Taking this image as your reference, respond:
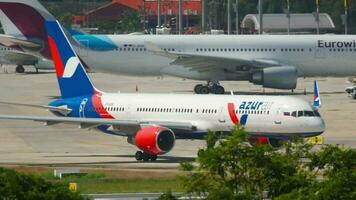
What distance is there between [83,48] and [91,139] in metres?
20.6

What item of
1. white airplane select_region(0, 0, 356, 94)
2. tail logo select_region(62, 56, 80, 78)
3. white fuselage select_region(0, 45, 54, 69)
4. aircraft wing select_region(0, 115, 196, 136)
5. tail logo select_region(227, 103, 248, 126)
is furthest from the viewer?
white fuselage select_region(0, 45, 54, 69)

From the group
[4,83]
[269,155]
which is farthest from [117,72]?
[269,155]

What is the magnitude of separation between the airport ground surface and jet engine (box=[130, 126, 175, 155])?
0.55 m

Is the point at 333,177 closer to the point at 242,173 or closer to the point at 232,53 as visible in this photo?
the point at 242,173

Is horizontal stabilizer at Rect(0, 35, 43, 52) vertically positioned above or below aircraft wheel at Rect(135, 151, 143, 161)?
above

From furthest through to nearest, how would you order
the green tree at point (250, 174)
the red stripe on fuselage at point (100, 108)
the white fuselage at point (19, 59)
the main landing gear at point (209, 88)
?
the white fuselage at point (19, 59)
the main landing gear at point (209, 88)
the red stripe on fuselage at point (100, 108)
the green tree at point (250, 174)

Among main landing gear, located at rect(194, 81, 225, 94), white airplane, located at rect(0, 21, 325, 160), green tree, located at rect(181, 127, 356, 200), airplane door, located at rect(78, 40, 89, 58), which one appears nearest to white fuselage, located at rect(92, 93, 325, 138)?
white airplane, located at rect(0, 21, 325, 160)

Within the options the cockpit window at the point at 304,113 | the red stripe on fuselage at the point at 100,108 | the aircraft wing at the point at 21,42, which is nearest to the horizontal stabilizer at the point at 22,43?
the aircraft wing at the point at 21,42

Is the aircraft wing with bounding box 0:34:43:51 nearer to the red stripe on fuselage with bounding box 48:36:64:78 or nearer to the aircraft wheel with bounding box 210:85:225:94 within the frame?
the aircraft wheel with bounding box 210:85:225:94

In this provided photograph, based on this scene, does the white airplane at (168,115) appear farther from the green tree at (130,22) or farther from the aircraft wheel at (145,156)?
the green tree at (130,22)

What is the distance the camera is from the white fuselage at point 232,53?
77.8 metres

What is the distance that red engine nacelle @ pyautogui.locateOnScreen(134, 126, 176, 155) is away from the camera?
154ft

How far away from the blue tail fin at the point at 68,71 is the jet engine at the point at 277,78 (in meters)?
25.6

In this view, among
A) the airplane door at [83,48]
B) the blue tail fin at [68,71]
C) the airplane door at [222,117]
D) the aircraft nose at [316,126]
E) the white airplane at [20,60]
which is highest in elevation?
the blue tail fin at [68,71]
